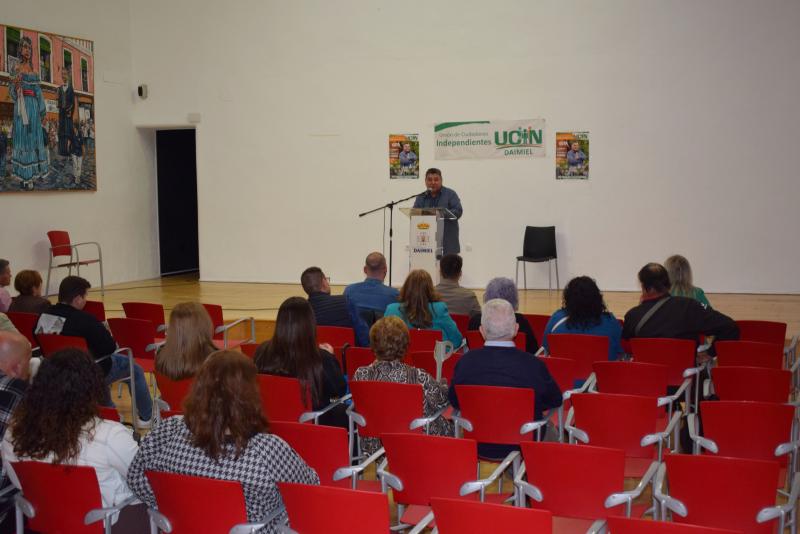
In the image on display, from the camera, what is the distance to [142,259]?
12984 mm

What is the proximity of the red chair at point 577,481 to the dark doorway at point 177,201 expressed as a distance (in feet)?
37.1

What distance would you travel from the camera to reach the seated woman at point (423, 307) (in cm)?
564

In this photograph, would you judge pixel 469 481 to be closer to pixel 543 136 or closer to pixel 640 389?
pixel 640 389

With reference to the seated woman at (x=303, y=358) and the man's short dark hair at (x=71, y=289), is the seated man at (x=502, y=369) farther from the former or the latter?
the man's short dark hair at (x=71, y=289)

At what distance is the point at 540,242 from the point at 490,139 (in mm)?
1555

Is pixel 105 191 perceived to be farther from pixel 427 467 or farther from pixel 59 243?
pixel 427 467

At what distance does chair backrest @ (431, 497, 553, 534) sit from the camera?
222cm

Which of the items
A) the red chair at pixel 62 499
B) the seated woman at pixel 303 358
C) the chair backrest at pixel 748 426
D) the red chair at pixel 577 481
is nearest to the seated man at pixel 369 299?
the seated woman at pixel 303 358

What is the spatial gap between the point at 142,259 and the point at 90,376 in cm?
1045

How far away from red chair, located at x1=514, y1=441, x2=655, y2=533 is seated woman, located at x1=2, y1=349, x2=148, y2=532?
1453mm

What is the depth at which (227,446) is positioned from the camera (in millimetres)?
2787

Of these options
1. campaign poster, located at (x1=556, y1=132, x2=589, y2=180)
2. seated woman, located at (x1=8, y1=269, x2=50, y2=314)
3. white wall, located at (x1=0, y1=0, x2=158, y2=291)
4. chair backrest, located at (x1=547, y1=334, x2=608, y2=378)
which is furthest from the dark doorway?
chair backrest, located at (x1=547, y1=334, x2=608, y2=378)

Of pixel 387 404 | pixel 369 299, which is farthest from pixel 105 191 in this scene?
pixel 387 404

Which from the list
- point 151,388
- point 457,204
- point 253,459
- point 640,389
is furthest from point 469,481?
point 457,204
